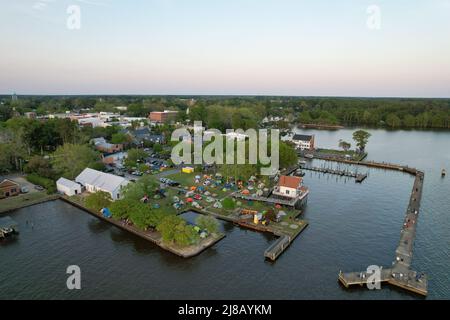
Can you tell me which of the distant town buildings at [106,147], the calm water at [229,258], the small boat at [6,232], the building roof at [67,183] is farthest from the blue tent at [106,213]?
the distant town buildings at [106,147]

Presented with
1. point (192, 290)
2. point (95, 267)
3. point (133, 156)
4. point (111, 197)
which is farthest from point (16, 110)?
point (192, 290)

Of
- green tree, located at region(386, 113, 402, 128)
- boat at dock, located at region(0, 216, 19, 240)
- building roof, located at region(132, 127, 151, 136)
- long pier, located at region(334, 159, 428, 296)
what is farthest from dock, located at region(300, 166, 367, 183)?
green tree, located at region(386, 113, 402, 128)

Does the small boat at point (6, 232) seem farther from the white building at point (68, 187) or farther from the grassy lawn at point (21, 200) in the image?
the white building at point (68, 187)

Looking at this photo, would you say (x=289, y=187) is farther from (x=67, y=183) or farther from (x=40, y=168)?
(x=40, y=168)

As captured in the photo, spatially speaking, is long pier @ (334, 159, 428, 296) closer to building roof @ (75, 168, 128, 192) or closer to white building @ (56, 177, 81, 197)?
building roof @ (75, 168, 128, 192)

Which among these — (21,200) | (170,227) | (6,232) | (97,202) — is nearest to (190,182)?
(97,202)
